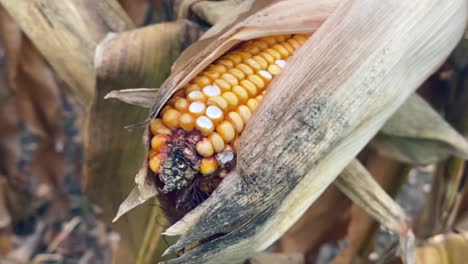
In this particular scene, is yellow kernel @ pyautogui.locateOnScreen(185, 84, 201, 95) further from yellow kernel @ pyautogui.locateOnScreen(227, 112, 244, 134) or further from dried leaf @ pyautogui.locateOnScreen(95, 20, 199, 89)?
dried leaf @ pyautogui.locateOnScreen(95, 20, 199, 89)

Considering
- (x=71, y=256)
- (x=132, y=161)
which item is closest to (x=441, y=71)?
(x=132, y=161)

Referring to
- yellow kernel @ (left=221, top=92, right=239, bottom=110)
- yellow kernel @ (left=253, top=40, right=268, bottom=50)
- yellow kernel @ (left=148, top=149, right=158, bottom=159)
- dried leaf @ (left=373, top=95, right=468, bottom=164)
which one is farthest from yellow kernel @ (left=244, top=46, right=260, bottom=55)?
dried leaf @ (left=373, top=95, right=468, bottom=164)

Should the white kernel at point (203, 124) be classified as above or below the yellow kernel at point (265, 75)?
above

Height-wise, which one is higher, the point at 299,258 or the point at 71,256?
the point at 299,258

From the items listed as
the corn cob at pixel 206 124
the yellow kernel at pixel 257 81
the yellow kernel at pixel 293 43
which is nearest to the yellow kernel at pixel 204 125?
the corn cob at pixel 206 124

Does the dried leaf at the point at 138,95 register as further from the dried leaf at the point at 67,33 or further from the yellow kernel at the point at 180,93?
the dried leaf at the point at 67,33

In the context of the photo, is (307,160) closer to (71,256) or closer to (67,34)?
(67,34)

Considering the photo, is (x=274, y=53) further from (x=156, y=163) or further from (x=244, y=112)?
(x=156, y=163)
